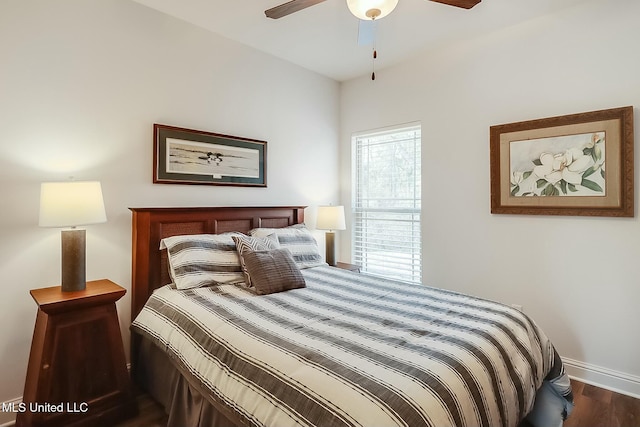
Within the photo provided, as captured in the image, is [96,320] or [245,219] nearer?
[96,320]

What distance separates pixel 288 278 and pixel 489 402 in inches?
54.4

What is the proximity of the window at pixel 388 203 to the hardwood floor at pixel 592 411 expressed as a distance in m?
1.58

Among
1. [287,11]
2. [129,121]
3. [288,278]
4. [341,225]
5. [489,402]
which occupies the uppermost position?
[287,11]

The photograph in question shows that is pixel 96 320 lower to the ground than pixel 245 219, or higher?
lower

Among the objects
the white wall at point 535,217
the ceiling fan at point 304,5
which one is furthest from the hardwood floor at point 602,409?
the ceiling fan at point 304,5

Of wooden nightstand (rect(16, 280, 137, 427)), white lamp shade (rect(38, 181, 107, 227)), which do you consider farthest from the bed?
white lamp shade (rect(38, 181, 107, 227))

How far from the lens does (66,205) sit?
6.13 ft

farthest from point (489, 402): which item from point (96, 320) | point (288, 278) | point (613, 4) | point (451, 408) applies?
point (613, 4)

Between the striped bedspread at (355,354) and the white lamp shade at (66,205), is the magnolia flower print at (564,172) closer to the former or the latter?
the striped bedspread at (355,354)

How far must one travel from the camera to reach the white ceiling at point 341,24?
8.11 ft

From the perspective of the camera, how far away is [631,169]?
228 centimetres

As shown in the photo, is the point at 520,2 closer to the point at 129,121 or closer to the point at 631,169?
the point at 631,169

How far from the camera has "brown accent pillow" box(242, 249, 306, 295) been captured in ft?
7.29

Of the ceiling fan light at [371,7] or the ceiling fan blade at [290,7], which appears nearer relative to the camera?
the ceiling fan light at [371,7]
